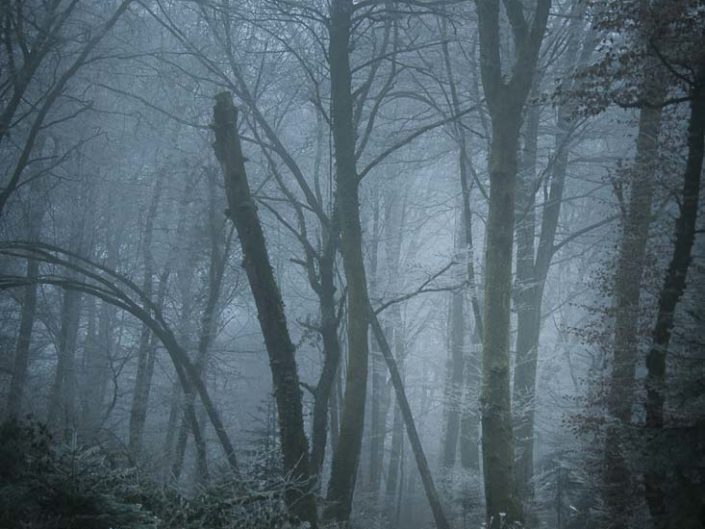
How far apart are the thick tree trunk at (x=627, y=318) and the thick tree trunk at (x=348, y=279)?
325 cm

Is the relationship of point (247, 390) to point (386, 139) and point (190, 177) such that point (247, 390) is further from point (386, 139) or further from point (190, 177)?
point (386, 139)

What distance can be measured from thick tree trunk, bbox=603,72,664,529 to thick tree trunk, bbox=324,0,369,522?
3253 millimetres

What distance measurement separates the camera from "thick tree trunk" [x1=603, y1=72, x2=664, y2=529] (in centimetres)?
749

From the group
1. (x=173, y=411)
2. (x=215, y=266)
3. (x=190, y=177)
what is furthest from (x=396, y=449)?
(x=190, y=177)

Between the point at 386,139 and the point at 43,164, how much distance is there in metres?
9.92

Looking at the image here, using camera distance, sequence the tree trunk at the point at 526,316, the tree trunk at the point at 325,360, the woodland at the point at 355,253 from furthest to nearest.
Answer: the tree trunk at the point at 526,316
the tree trunk at the point at 325,360
the woodland at the point at 355,253

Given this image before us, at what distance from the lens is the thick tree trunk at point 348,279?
7316 millimetres

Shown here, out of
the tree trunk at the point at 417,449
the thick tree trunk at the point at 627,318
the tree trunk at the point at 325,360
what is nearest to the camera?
the thick tree trunk at the point at 627,318

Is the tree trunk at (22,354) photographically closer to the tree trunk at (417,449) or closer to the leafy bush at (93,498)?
the tree trunk at (417,449)

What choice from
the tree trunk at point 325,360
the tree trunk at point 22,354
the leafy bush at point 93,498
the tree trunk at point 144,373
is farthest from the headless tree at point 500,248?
the tree trunk at point 22,354

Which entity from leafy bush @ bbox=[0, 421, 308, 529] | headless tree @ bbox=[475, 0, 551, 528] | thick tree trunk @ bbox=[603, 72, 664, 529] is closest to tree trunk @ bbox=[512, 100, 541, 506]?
thick tree trunk @ bbox=[603, 72, 664, 529]

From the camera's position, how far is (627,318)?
26.9 ft

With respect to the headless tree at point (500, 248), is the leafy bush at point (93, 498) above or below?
below

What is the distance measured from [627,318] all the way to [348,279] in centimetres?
405
